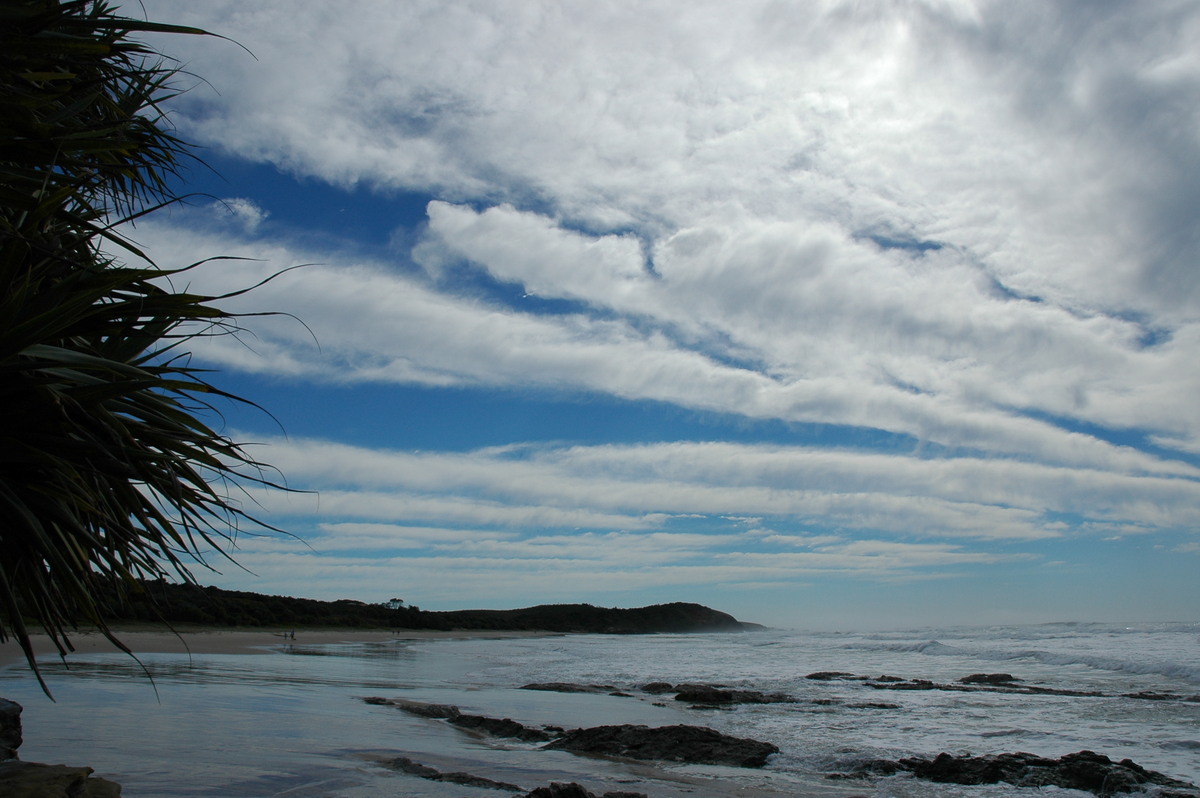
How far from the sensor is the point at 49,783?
4316 millimetres

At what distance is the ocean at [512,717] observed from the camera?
250 inches

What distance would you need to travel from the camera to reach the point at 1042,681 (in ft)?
60.0

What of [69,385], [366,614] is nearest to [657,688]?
[69,385]

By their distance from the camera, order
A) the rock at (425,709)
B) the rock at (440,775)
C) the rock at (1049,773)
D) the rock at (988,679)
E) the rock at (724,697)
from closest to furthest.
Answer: the rock at (440,775), the rock at (1049,773), the rock at (425,709), the rock at (724,697), the rock at (988,679)

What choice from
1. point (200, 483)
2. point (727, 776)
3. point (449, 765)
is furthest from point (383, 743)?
point (200, 483)

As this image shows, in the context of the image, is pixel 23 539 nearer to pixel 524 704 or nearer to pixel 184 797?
pixel 184 797

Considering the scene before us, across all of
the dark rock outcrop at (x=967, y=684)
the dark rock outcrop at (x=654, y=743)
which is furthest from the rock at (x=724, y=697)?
the dark rock outcrop at (x=654, y=743)

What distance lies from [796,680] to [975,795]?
12690 mm

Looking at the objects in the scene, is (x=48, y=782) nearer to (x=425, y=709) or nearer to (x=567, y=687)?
(x=425, y=709)

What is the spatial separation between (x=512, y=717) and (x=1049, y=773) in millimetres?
6683

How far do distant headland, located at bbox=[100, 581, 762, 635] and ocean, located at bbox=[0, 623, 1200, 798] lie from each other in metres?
1.21

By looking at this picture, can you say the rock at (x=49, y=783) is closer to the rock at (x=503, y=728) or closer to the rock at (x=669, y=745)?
the rock at (x=669, y=745)

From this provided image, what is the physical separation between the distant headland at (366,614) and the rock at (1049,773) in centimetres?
656

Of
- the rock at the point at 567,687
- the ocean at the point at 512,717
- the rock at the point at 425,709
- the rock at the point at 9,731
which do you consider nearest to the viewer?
the rock at the point at 9,731
